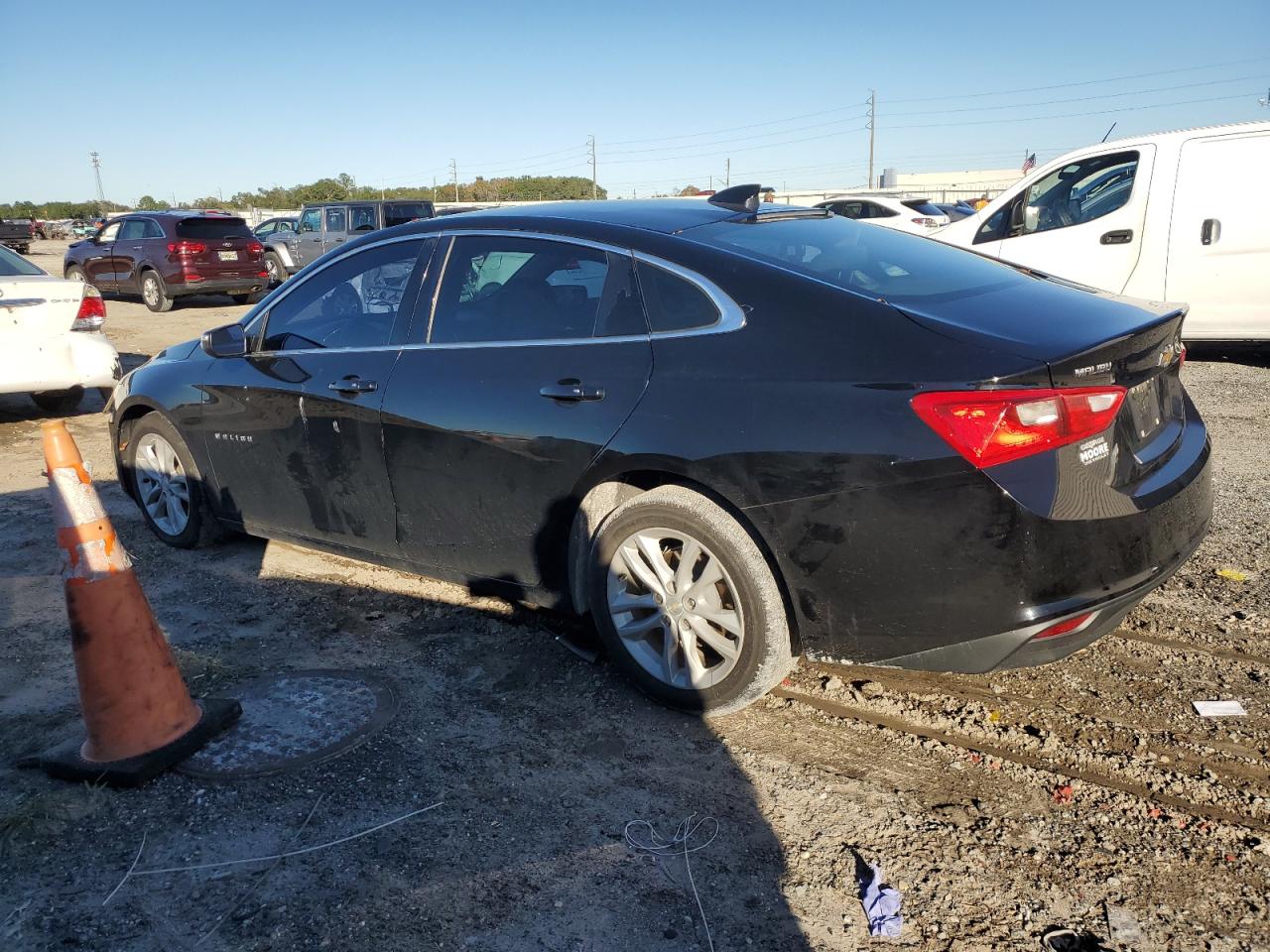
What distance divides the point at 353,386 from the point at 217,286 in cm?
1502

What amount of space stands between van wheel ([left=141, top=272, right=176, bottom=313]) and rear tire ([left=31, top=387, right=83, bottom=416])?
853 cm

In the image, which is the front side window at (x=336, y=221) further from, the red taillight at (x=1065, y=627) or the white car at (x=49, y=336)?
the red taillight at (x=1065, y=627)

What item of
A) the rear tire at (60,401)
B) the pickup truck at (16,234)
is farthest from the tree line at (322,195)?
the rear tire at (60,401)

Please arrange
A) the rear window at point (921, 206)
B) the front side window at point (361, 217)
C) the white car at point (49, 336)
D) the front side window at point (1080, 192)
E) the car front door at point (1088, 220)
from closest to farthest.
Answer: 1. the white car at point (49, 336)
2. the car front door at point (1088, 220)
3. the front side window at point (1080, 192)
4. the front side window at point (361, 217)
5. the rear window at point (921, 206)

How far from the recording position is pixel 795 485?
2.93m

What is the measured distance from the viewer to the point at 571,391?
344 cm

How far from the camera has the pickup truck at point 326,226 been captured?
800 inches

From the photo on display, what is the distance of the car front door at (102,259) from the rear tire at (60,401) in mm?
10151

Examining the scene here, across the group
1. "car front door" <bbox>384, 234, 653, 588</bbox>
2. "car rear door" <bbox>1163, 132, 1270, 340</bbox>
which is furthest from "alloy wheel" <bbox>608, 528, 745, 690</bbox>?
"car rear door" <bbox>1163, 132, 1270, 340</bbox>

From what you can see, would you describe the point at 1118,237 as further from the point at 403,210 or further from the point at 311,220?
the point at 311,220

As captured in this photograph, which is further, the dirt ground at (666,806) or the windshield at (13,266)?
the windshield at (13,266)

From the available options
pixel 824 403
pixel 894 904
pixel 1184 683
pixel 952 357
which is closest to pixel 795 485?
pixel 824 403

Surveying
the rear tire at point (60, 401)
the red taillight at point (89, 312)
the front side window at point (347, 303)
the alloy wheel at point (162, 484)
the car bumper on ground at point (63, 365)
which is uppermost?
the front side window at point (347, 303)

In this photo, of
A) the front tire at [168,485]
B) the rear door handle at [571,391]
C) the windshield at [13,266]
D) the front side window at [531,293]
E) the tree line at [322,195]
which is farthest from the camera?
the tree line at [322,195]
